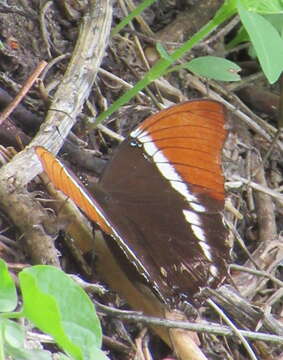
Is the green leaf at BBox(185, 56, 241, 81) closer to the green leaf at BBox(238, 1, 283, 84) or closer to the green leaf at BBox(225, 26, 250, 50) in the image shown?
the green leaf at BBox(238, 1, 283, 84)

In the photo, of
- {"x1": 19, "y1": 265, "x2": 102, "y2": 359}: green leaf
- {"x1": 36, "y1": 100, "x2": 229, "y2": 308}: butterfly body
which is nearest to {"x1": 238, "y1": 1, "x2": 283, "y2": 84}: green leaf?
{"x1": 36, "y1": 100, "x2": 229, "y2": 308}: butterfly body

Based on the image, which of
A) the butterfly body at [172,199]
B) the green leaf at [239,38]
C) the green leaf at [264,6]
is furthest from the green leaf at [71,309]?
the green leaf at [239,38]

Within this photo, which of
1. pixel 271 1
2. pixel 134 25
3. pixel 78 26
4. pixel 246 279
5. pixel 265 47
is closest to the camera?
pixel 265 47

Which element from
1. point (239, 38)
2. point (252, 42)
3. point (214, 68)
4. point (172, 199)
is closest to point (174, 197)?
point (172, 199)

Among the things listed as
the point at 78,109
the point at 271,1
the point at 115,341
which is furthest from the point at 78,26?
the point at 115,341

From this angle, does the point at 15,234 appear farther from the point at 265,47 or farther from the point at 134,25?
the point at 134,25

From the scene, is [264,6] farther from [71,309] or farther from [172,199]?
[71,309]

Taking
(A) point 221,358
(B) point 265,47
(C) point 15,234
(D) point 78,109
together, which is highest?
(B) point 265,47

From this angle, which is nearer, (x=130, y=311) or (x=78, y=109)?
(x=130, y=311)
